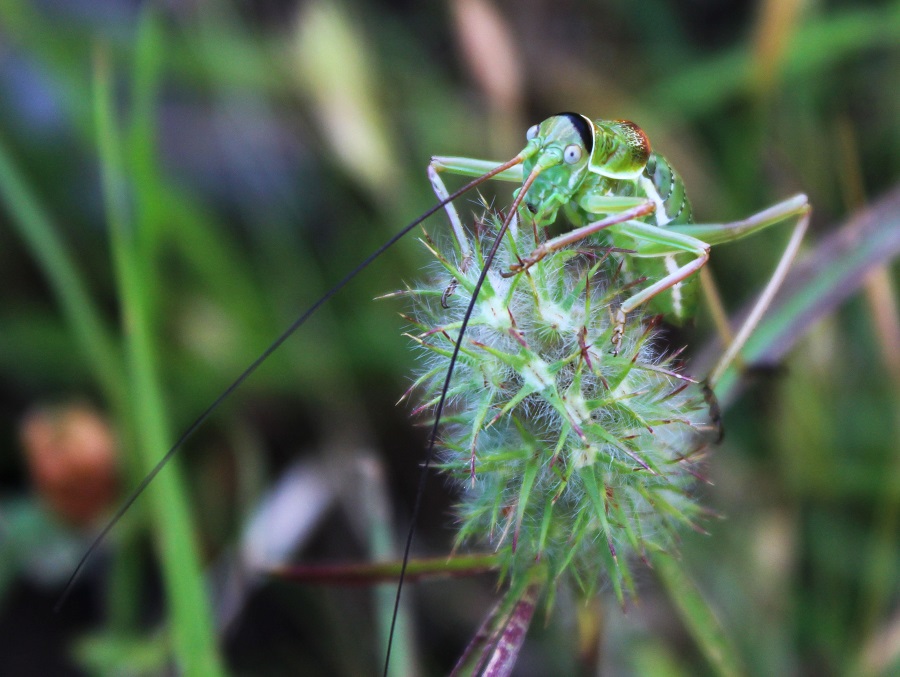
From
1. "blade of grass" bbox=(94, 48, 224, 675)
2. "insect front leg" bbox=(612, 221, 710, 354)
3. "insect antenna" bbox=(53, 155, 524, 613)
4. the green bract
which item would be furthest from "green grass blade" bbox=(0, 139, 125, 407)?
"insect front leg" bbox=(612, 221, 710, 354)

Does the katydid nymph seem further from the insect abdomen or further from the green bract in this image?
the green bract

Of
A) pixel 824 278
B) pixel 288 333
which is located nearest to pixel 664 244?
pixel 824 278

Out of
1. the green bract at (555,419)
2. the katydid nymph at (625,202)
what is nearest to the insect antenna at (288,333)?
the katydid nymph at (625,202)

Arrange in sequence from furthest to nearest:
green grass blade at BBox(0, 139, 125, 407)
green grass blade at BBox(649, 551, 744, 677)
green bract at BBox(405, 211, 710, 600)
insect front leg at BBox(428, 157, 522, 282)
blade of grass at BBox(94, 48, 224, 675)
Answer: green grass blade at BBox(0, 139, 125, 407) → insect front leg at BBox(428, 157, 522, 282) → blade of grass at BBox(94, 48, 224, 675) → green grass blade at BBox(649, 551, 744, 677) → green bract at BBox(405, 211, 710, 600)

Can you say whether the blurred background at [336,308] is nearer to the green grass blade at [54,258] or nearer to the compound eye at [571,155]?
the green grass blade at [54,258]

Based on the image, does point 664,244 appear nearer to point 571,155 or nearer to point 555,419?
point 571,155
